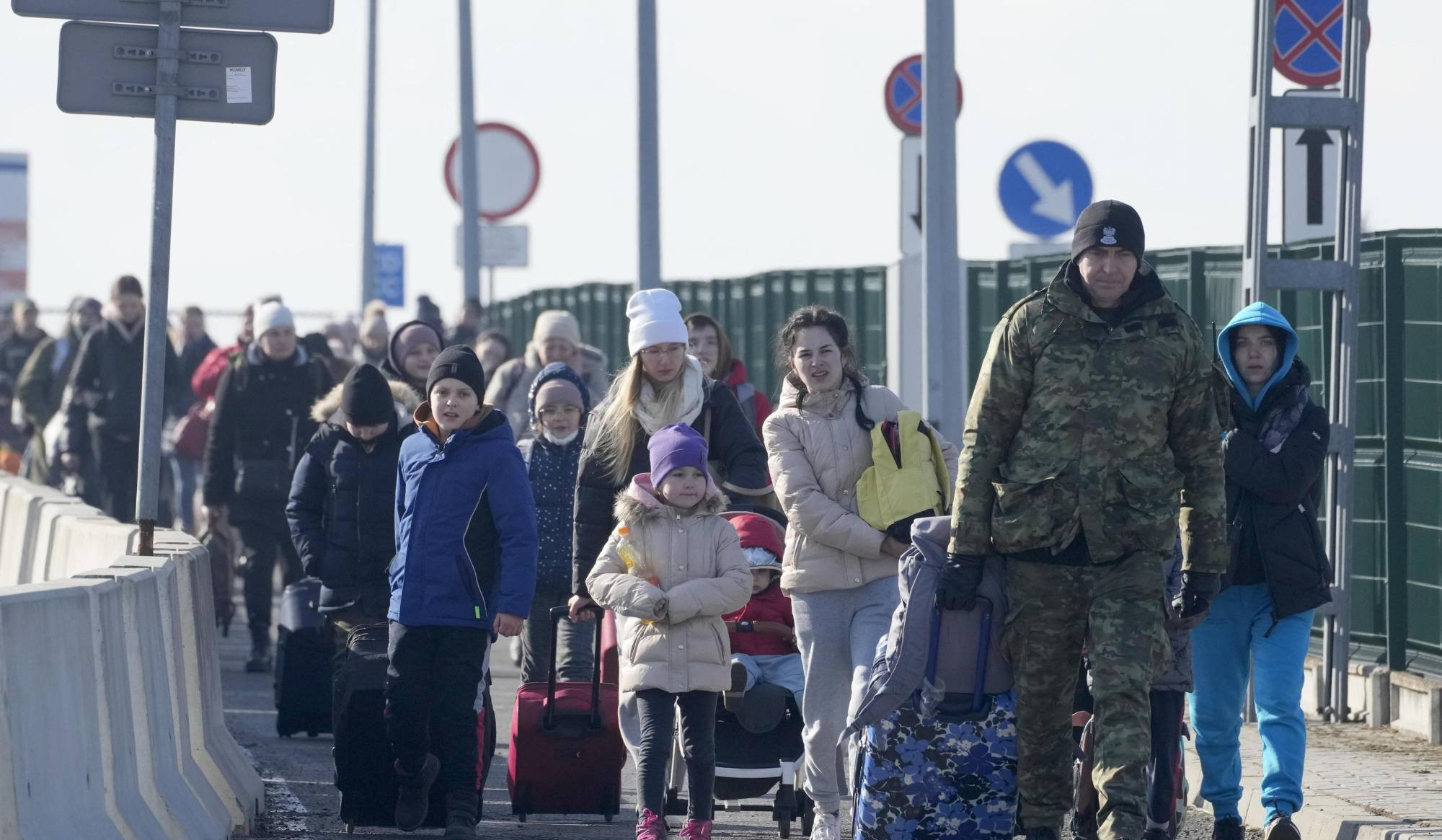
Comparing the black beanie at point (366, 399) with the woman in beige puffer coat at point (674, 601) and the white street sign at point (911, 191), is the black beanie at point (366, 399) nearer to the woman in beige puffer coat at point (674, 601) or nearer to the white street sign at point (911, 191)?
the woman in beige puffer coat at point (674, 601)

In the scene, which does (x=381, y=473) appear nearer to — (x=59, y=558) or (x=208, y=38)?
(x=208, y=38)

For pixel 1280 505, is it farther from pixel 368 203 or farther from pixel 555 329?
pixel 368 203

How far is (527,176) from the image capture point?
982 inches

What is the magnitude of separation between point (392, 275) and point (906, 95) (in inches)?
872

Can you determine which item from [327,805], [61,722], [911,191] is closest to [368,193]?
[911,191]

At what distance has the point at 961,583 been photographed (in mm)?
8203

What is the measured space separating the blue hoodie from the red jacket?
72.1 inches

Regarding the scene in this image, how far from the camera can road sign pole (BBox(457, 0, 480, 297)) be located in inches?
1004

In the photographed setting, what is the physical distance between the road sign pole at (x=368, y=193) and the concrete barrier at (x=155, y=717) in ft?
80.6

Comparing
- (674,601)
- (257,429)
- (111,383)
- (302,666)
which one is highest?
(111,383)

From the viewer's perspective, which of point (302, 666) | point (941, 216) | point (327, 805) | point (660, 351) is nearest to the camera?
point (660, 351)

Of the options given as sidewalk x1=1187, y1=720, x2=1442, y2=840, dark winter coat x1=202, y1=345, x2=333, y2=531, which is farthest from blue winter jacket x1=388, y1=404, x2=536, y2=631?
dark winter coat x1=202, y1=345, x2=333, y2=531

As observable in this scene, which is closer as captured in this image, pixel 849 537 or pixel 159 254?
pixel 849 537

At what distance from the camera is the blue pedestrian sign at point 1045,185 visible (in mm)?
17344
